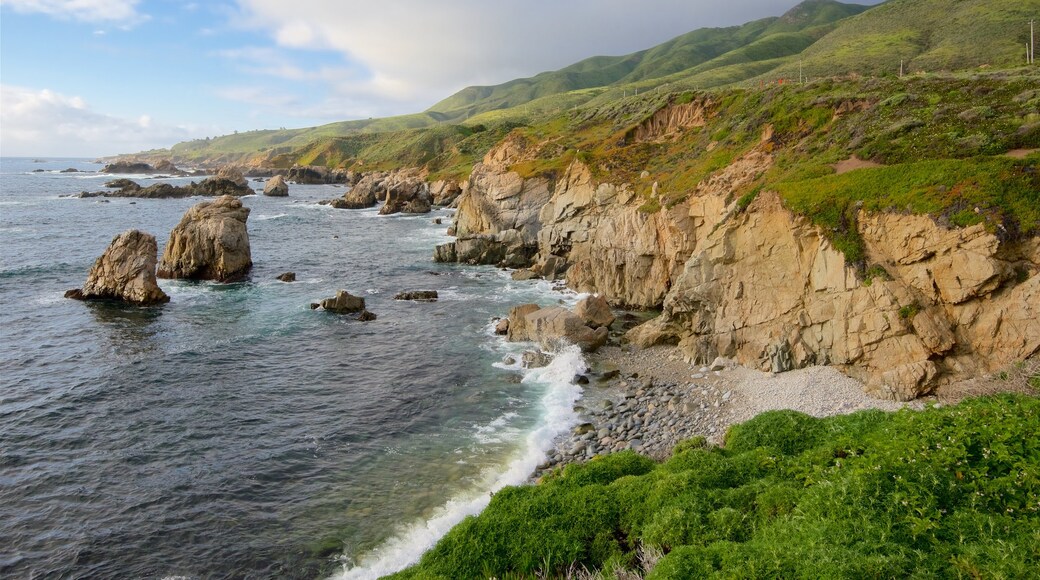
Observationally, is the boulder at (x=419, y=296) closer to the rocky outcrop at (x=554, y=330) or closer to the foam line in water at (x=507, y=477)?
the rocky outcrop at (x=554, y=330)

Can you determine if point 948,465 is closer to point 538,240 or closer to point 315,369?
point 315,369

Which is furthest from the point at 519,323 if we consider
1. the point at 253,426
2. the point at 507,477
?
the point at 253,426

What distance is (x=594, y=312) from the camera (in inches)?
1555

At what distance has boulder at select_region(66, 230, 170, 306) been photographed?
4744cm

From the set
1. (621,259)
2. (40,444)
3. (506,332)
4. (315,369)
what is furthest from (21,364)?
(621,259)

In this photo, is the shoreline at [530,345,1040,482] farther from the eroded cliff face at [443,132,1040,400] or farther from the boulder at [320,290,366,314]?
the boulder at [320,290,366,314]

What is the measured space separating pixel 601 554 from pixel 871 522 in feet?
19.9

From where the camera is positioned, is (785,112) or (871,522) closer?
(871,522)

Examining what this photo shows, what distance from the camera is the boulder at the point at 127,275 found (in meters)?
47.4

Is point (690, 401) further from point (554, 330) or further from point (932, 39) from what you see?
point (932, 39)

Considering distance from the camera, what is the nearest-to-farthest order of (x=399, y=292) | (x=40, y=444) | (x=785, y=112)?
(x=40, y=444) < (x=785, y=112) < (x=399, y=292)

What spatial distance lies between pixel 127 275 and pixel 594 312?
131 ft

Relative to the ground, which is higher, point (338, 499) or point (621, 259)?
point (621, 259)

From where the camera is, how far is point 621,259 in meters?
47.9
